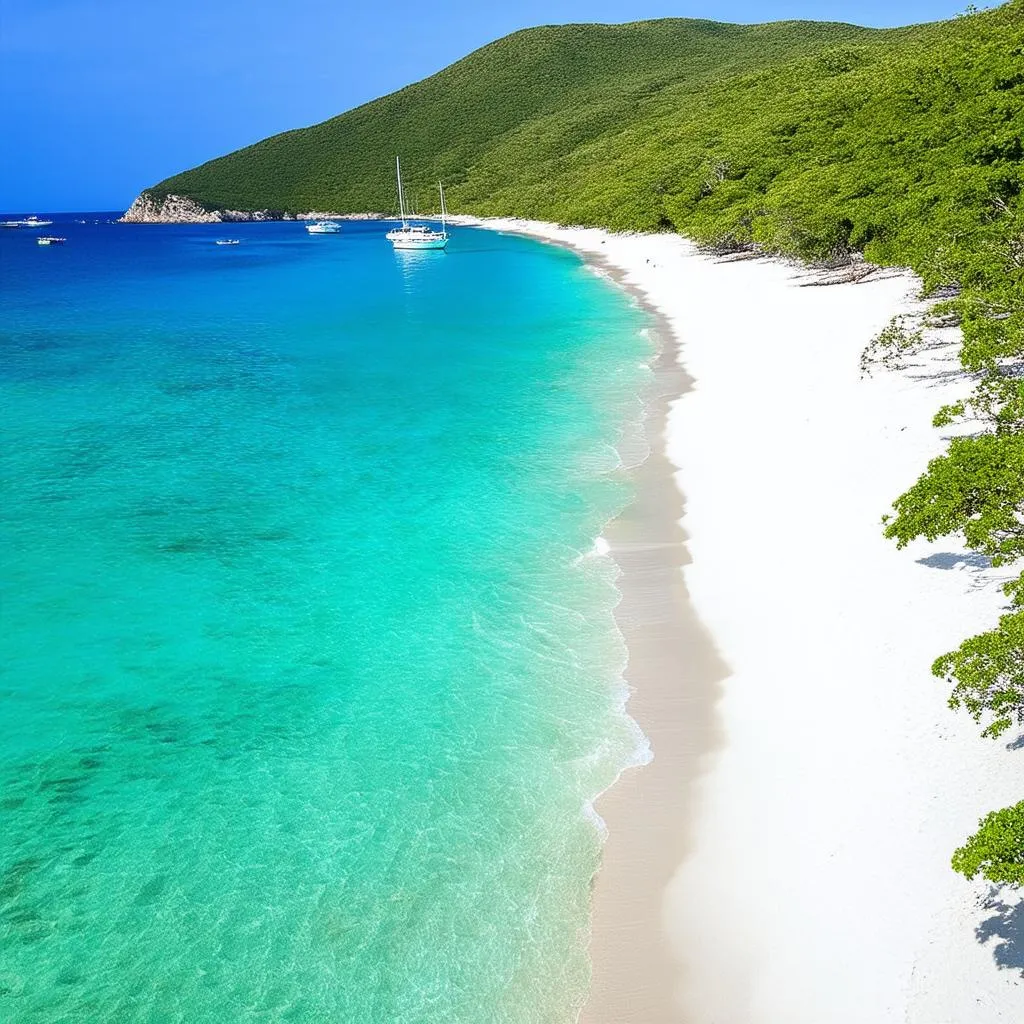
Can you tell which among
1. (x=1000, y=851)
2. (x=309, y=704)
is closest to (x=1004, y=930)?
(x=1000, y=851)

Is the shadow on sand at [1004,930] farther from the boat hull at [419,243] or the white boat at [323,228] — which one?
the white boat at [323,228]

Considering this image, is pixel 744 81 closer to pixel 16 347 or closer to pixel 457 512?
pixel 16 347

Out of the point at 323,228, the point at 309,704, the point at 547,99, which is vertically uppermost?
the point at 547,99

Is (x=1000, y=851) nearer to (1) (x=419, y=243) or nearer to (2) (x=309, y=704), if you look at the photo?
(2) (x=309, y=704)

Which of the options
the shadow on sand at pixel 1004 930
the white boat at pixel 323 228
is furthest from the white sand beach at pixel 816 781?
the white boat at pixel 323 228

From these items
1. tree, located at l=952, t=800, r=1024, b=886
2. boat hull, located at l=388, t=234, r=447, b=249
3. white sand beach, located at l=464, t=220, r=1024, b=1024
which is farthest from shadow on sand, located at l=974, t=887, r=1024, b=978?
boat hull, located at l=388, t=234, r=447, b=249
